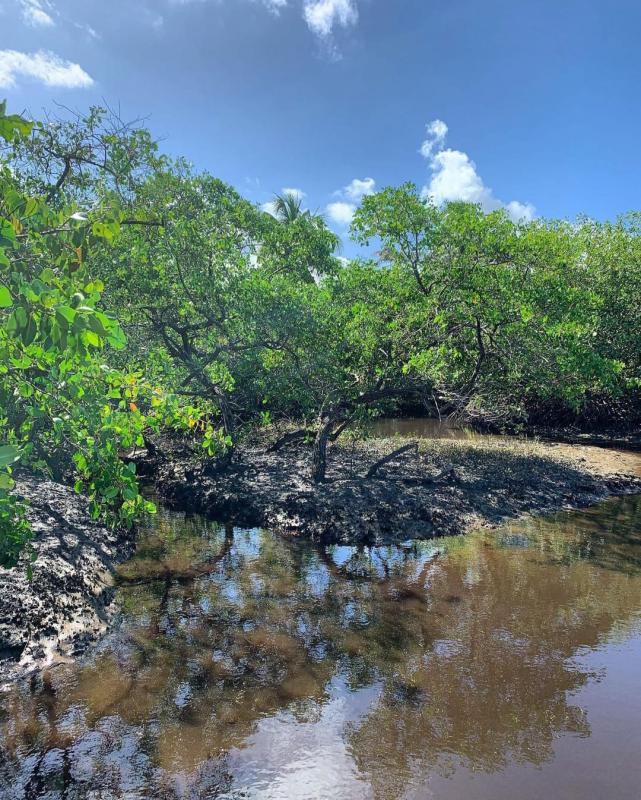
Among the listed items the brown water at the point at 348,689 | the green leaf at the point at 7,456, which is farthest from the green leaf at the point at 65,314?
the brown water at the point at 348,689

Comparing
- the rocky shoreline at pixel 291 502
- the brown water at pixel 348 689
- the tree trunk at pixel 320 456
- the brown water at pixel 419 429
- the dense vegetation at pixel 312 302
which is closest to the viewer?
the brown water at pixel 348 689

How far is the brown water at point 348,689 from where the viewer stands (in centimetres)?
399

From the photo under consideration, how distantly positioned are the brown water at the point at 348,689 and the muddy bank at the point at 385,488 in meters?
1.61

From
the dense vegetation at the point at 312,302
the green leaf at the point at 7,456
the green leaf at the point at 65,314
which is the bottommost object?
the green leaf at the point at 7,456

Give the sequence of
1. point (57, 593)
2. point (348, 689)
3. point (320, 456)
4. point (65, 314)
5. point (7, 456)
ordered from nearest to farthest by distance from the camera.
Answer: point (65, 314) < point (7, 456) < point (348, 689) < point (57, 593) < point (320, 456)

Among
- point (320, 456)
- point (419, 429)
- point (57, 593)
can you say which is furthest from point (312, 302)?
point (419, 429)

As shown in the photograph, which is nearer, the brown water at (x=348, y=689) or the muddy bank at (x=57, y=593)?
the brown water at (x=348, y=689)

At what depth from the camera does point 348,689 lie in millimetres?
5078

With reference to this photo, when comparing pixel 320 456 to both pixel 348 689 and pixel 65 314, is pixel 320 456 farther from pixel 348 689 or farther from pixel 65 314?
pixel 65 314

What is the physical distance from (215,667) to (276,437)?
1167cm

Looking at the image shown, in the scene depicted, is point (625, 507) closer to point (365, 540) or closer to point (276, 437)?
point (365, 540)

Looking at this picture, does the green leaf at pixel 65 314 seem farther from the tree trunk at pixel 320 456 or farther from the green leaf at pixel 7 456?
the tree trunk at pixel 320 456

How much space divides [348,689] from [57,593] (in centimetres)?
363

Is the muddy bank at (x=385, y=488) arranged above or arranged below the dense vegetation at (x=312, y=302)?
below
